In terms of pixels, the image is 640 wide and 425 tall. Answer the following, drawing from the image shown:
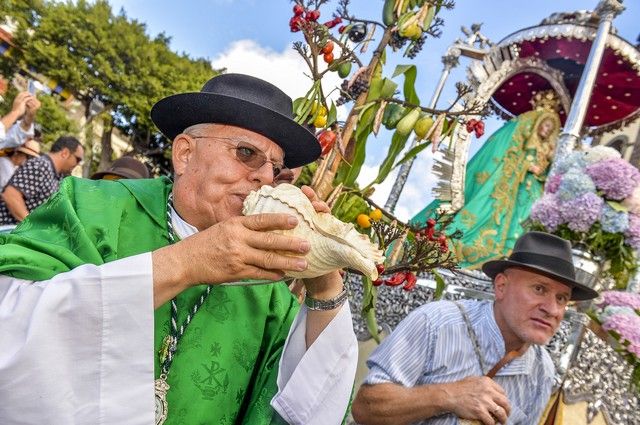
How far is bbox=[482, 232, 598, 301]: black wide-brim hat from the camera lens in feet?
10.7

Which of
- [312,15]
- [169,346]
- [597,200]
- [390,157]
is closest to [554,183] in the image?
[597,200]

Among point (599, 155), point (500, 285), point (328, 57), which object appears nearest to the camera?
point (328, 57)

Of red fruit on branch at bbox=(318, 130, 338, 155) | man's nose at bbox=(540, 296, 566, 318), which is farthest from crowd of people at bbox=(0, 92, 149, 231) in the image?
man's nose at bbox=(540, 296, 566, 318)

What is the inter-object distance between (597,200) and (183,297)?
3531 mm

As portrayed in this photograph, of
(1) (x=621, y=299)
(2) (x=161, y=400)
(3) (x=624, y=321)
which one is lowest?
(2) (x=161, y=400)

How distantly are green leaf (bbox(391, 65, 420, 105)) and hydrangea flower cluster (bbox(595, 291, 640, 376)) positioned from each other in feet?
8.35

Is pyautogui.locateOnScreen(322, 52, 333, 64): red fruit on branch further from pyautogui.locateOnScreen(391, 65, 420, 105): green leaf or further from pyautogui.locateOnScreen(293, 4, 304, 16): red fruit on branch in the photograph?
pyautogui.locateOnScreen(391, 65, 420, 105): green leaf

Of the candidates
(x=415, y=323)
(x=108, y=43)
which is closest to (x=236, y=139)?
(x=415, y=323)

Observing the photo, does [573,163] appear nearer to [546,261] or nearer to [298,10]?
[546,261]

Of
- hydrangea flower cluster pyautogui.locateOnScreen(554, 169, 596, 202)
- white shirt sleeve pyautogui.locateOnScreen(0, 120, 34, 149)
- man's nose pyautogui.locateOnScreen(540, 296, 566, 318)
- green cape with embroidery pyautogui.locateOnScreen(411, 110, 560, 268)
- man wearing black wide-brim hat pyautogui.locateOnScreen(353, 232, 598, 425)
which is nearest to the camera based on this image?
man wearing black wide-brim hat pyautogui.locateOnScreen(353, 232, 598, 425)

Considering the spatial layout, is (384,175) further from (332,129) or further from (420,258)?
(420,258)

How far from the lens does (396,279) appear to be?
8.64 feet

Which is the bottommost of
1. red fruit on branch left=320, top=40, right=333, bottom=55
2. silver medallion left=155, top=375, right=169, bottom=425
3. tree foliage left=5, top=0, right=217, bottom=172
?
silver medallion left=155, top=375, right=169, bottom=425

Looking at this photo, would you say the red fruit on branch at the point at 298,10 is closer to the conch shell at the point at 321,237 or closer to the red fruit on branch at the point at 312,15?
the red fruit on branch at the point at 312,15
